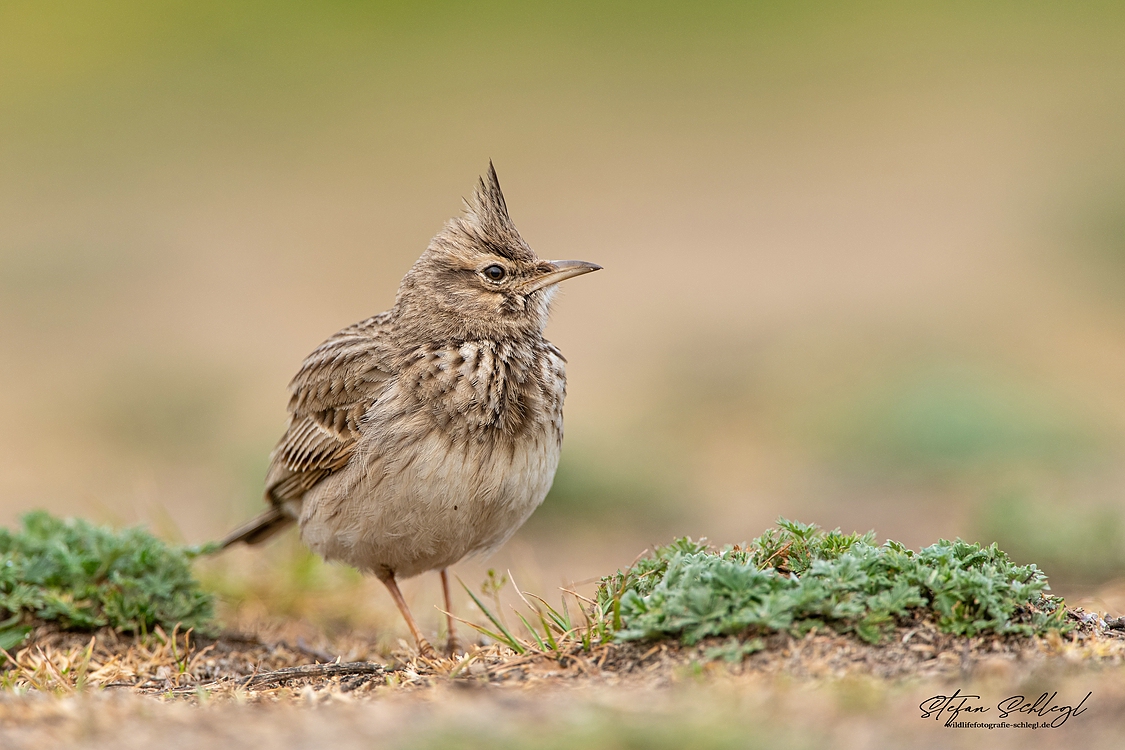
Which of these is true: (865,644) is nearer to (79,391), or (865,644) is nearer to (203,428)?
(203,428)

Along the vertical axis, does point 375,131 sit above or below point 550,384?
above

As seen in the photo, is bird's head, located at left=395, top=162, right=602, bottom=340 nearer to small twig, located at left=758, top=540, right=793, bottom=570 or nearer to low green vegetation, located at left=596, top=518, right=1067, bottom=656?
small twig, located at left=758, top=540, right=793, bottom=570

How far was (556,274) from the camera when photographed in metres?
6.18

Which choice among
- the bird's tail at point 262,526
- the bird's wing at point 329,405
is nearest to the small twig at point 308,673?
the bird's wing at point 329,405

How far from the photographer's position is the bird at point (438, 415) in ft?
18.5

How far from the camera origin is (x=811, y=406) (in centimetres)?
1234

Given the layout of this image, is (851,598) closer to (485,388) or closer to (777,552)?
(777,552)

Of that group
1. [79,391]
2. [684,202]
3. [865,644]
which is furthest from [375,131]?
[865,644]

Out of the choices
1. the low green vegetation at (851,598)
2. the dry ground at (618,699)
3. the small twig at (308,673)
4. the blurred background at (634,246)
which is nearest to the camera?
the dry ground at (618,699)

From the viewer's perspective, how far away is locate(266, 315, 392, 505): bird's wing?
6016 millimetres

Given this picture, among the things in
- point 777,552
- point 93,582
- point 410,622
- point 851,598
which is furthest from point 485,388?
point 93,582

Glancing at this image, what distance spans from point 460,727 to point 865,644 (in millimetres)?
1542

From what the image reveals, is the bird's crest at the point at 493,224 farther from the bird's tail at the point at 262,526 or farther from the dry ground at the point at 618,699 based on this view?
the dry ground at the point at 618,699

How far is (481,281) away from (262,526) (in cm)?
200
